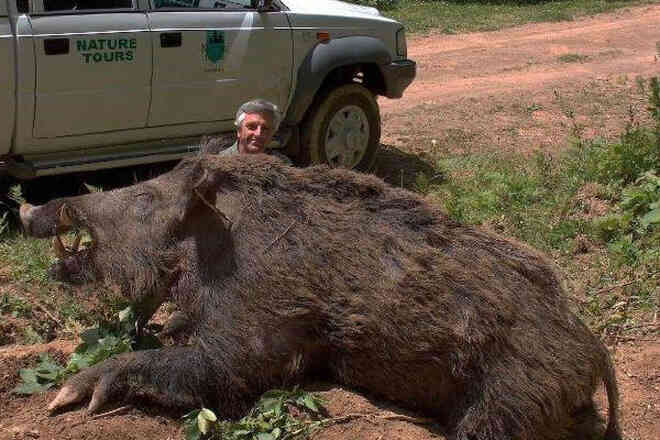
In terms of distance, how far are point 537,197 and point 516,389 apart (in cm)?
408

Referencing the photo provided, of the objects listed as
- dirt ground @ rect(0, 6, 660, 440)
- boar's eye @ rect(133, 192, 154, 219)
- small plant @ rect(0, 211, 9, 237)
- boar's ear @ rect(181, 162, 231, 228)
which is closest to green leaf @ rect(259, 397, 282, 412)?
dirt ground @ rect(0, 6, 660, 440)

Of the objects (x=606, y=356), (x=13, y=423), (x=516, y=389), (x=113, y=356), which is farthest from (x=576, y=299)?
(x=13, y=423)

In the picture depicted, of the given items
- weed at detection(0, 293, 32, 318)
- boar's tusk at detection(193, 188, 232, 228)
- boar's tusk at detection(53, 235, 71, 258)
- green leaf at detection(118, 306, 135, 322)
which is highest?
boar's tusk at detection(193, 188, 232, 228)

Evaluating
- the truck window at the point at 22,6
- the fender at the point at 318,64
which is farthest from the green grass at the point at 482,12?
the truck window at the point at 22,6

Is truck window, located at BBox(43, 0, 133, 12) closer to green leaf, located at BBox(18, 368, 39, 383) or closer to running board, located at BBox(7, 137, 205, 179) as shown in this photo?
running board, located at BBox(7, 137, 205, 179)

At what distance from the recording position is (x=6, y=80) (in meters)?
6.30

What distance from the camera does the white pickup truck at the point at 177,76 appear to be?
6.48 metres

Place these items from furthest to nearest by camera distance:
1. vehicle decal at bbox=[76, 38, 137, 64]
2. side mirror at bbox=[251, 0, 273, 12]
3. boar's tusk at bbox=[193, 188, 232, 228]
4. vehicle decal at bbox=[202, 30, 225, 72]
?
1. side mirror at bbox=[251, 0, 273, 12]
2. vehicle decal at bbox=[202, 30, 225, 72]
3. vehicle decal at bbox=[76, 38, 137, 64]
4. boar's tusk at bbox=[193, 188, 232, 228]

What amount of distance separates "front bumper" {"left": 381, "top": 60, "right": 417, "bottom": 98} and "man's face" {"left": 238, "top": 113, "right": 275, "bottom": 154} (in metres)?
3.87

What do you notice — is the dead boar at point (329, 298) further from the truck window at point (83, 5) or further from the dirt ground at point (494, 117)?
the truck window at point (83, 5)

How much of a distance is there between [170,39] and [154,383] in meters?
3.88

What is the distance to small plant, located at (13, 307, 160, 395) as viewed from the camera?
4227 mm

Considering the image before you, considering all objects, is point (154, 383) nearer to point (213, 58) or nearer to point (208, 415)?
point (208, 415)

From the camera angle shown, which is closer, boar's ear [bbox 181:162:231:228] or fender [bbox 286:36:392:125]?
boar's ear [bbox 181:162:231:228]
